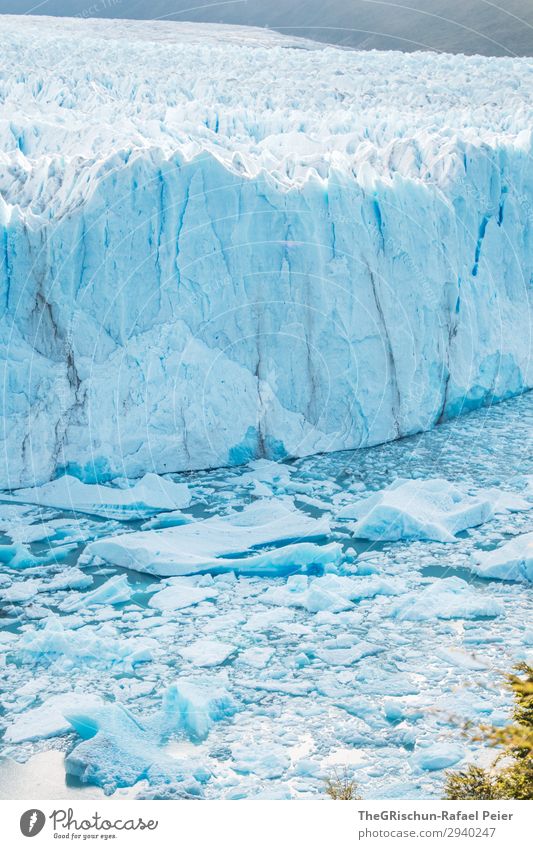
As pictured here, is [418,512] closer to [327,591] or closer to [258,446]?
[327,591]

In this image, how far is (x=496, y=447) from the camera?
9305mm

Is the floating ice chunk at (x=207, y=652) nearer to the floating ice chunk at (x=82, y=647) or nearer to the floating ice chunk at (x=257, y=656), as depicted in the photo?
the floating ice chunk at (x=257, y=656)

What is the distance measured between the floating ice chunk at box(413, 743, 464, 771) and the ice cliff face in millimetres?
4474

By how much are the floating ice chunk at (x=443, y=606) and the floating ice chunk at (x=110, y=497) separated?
247 centimetres

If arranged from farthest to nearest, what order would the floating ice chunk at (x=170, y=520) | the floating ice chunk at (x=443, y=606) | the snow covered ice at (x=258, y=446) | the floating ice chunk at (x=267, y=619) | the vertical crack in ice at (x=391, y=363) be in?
the vertical crack in ice at (x=391, y=363)
the floating ice chunk at (x=170, y=520)
the floating ice chunk at (x=443, y=606)
the floating ice chunk at (x=267, y=619)
the snow covered ice at (x=258, y=446)

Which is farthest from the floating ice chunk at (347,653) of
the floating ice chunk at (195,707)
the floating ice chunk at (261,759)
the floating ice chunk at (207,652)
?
the floating ice chunk at (261,759)

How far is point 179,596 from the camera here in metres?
6.50

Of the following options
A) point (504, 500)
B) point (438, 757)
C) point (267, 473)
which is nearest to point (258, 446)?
point (267, 473)

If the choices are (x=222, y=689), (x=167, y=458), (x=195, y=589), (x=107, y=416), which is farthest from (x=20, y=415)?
(x=222, y=689)

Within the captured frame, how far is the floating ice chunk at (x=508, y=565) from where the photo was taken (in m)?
6.74

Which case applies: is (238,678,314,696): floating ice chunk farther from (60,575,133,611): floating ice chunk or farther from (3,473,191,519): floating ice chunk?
(3,473,191,519): floating ice chunk

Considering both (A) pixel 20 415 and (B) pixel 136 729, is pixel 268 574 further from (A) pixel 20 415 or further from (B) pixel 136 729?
(A) pixel 20 415

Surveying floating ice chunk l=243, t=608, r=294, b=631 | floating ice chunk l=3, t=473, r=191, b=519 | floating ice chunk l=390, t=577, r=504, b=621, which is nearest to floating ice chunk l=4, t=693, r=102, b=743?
floating ice chunk l=243, t=608, r=294, b=631

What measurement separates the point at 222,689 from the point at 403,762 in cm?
116
